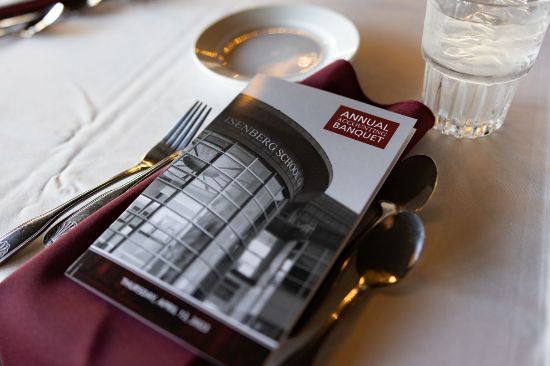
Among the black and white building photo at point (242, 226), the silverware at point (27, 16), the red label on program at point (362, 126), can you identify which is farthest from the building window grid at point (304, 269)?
the silverware at point (27, 16)

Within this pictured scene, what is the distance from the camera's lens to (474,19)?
459 millimetres

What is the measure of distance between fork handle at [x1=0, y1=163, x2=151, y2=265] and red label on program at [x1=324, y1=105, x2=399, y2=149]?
251mm

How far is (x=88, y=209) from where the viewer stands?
0.45 m

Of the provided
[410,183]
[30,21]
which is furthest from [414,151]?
[30,21]

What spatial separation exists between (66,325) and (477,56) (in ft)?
1.43

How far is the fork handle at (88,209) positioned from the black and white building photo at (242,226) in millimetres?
Result: 52

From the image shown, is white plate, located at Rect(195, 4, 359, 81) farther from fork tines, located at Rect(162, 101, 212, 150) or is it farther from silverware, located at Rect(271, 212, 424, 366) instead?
silverware, located at Rect(271, 212, 424, 366)

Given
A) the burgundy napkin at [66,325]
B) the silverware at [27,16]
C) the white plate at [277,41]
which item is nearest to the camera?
the burgundy napkin at [66,325]

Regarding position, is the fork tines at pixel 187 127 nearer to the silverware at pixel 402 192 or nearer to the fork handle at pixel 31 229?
the fork handle at pixel 31 229

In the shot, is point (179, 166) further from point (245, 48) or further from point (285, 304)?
point (245, 48)

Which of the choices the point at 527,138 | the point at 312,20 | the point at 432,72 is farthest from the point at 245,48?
the point at 527,138

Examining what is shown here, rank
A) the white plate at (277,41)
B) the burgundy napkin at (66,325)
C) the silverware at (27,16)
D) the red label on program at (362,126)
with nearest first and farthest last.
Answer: the burgundy napkin at (66,325), the red label on program at (362,126), the white plate at (277,41), the silverware at (27,16)

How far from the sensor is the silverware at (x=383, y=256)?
381 millimetres

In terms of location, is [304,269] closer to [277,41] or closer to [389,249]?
[389,249]
